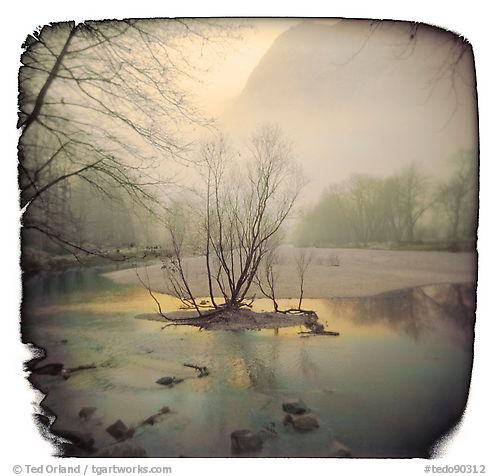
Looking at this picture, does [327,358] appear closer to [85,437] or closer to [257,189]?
[257,189]

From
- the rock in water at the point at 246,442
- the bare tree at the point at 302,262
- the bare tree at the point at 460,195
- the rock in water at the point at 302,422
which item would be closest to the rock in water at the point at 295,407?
the rock in water at the point at 302,422

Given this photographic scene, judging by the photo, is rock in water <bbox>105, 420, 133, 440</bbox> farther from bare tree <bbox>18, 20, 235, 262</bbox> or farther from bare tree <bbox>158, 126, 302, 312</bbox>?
bare tree <bbox>18, 20, 235, 262</bbox>

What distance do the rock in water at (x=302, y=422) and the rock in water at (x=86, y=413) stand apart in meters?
0.93

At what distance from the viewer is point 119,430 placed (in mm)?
1947

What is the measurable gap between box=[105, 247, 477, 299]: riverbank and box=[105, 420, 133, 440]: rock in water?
2.15 ft

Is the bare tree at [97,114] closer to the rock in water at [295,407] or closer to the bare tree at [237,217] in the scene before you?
the bare tree at [237,217]

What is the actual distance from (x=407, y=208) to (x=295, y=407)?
43.9 inches

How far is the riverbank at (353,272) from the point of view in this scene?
203cm

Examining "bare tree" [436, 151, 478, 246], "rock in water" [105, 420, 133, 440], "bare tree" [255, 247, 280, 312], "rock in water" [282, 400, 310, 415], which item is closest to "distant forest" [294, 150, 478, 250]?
"bare tree" [436, 151, 478, 246]

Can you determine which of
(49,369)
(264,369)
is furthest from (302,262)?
(49,369)

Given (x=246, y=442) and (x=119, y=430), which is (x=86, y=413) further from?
(x=246, y=442)

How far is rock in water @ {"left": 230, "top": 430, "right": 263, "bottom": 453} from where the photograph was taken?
1.92 m

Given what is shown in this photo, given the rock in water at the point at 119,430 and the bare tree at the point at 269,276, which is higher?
the bare tree at the point at 269,276

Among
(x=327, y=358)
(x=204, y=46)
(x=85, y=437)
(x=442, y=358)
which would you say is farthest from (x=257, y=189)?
(x=85, y=437)
